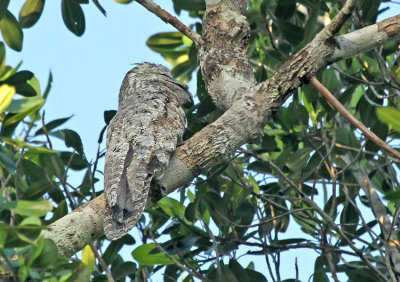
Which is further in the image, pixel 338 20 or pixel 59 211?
pixel 59 211

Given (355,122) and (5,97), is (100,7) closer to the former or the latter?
(5,97)

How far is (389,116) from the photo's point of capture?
160cm

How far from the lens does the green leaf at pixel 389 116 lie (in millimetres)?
1583

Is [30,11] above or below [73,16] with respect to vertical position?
above

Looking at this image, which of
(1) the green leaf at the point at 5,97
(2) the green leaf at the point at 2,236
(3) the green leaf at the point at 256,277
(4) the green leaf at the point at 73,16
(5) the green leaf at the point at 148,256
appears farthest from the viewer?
(4) the green leaf at the point at 73,16

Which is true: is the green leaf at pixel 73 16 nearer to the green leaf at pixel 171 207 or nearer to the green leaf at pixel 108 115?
the green leaf at pixel 108 115

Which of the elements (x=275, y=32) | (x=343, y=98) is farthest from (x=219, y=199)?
(x=275, y=32)

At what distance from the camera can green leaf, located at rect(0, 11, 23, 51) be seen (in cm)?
411

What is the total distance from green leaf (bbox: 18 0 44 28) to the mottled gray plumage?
3.14ft

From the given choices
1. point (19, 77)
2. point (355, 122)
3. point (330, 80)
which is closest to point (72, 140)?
point (19, 77)

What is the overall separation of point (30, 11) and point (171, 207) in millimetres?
1905

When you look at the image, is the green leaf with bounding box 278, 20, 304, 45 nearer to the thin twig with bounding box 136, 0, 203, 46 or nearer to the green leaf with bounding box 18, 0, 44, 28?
the thin twig with bounding box 136, 0, 203, 46

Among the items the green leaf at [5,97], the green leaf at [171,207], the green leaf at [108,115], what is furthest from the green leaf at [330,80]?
the green leaf at [5,97]

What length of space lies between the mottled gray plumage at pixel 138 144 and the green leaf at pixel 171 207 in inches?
20.6
